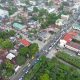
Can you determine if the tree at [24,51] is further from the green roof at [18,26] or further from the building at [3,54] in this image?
the green roof at [18,26]

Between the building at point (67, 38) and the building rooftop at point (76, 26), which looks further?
the building rooftop at point (76, 26)

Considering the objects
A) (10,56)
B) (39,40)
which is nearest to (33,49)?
(10,56)

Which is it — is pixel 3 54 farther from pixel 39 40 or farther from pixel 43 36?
pixel 43 36

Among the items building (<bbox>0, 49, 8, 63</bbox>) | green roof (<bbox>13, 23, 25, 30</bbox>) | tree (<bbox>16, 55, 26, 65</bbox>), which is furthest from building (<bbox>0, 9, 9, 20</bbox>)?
tree (<bbox>16, 55, 26, 65</bbox>)

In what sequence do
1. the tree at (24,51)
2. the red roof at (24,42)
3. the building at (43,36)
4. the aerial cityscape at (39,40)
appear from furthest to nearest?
the building at (43,36), the red roof at (24,42), the tree at (24,51), the aerial cityscape at (39,40)

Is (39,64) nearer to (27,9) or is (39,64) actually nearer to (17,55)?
(17,55)

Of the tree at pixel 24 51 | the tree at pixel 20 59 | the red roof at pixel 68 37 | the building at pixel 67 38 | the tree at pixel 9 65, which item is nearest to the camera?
the tree at pixel 9 65

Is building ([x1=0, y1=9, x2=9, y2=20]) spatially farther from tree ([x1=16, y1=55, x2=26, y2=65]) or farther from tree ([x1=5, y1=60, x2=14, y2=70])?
tree ([x1=5, y1=60, x2=14, y2=70])

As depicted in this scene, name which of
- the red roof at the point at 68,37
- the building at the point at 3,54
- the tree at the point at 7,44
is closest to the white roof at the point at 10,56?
the building at the point at 3,54
